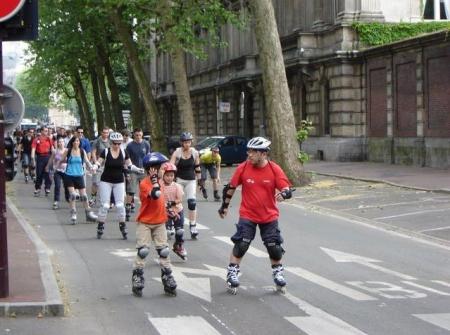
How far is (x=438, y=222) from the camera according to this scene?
1628 cm

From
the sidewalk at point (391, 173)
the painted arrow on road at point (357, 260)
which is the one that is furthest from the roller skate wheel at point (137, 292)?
the sidewalk at point (391, 173)

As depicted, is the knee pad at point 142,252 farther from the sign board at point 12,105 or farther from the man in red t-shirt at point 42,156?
the man in red t-shirt at point 42,156

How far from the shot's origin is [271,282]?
10.1m

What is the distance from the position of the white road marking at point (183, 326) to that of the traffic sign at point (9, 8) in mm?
3134

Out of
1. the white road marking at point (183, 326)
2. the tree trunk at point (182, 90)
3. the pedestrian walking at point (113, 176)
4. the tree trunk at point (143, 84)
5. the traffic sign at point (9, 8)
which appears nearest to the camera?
the white road marking at point (183, 326)

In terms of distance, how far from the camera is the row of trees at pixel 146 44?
84.4ft

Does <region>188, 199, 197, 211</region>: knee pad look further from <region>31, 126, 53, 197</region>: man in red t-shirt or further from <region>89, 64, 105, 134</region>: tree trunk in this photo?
<region>89, 64, 105, 134</region>: tree trunk

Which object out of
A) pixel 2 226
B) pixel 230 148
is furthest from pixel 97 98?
pixel 2 226

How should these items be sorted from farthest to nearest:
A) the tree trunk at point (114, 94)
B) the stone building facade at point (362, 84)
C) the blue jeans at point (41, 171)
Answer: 1. the tree trunk at point (114, 94)
2. the stone building facade at point (362, 84)
3. the blue jeans at point (41, 171)

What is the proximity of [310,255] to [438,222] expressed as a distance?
470 cm

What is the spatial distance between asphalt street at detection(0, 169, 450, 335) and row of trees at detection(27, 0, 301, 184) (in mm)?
8572

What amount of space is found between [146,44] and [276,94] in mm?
19794

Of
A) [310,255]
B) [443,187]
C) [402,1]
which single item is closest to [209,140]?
[402,1]

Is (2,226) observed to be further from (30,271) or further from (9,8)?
(9,8)
